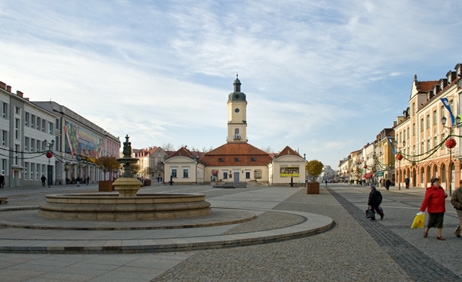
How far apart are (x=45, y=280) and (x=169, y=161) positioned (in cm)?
8303

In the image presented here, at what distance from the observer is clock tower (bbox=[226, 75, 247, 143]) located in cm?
11162

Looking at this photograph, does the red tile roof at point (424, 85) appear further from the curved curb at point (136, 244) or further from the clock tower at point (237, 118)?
the curved curb at point (136, 244)

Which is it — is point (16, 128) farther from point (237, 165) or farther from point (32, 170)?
point (237, 165)

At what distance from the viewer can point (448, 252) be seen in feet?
36.0

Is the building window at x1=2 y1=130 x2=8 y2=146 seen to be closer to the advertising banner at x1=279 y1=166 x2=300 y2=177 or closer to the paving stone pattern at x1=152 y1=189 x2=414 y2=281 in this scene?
the advertising banner at x1=279 y1=166 x2=300 y2=177

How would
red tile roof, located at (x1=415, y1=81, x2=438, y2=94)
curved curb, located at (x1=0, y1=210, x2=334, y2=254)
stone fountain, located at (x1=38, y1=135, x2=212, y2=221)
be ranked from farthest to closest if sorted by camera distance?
red tile roof, located at (x1=415, y1=81, x2=438, y2=94) → stone fountain, located at (x1=38, y1=135, x2=212, y2=221) → curved curb, located at (x1=0, y1=210, x2=334, y2=254)

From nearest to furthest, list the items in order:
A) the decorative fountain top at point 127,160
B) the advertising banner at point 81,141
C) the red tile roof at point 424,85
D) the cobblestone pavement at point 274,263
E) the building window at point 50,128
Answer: the cobblestone pavement at point 274,263
the decorative fountain top at point 127,160
the red tile roof at point 424,85
the building window at point 50,128
the advertising banner at point 81,141

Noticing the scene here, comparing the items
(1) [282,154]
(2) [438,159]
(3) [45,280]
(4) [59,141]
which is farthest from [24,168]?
(3) [45,280]

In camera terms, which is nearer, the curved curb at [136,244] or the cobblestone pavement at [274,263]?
the cobblestone pavement at [274,263]

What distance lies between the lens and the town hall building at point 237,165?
8494cm

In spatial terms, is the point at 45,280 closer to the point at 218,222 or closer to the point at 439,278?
the point at 439,278

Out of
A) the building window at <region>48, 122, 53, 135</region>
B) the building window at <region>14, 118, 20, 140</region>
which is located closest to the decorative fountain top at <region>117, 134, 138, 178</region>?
the building window at <region>14, 118, 20, 140</region>

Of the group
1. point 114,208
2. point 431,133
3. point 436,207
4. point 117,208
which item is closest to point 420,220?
point 436,207

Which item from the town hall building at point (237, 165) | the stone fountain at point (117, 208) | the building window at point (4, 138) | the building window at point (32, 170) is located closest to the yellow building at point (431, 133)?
the town hall building at point (237, 165)
